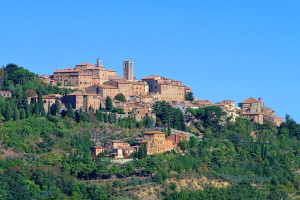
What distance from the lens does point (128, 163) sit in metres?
63.6

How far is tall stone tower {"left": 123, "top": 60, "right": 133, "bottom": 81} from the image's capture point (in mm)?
88512

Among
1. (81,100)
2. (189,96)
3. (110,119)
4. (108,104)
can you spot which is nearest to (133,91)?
(189,96)

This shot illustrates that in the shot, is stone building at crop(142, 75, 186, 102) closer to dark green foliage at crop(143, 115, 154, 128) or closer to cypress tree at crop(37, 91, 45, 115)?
dark green foliage at crop(143, 115, 154, 128)

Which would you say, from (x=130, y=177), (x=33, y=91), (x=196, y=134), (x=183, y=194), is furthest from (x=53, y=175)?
(x=196, y=134)

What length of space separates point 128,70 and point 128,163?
26641 mm

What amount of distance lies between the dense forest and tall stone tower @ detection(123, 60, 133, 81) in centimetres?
1134

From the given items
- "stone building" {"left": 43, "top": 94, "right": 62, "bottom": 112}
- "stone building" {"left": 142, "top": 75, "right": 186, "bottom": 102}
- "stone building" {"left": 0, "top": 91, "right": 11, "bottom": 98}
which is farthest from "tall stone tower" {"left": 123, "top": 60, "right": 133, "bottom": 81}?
"stone building" {"left": 0, "top": 91, "right": 11, "bottom": 98}

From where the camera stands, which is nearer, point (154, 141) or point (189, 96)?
point (154, 141)

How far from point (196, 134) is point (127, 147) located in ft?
36.0

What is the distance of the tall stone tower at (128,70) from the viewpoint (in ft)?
290

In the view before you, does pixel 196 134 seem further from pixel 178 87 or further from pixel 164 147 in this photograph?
pixel 178 87

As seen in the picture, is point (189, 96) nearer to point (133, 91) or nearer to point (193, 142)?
point (133, 91)

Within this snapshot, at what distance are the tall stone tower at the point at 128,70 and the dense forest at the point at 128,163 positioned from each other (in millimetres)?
11336

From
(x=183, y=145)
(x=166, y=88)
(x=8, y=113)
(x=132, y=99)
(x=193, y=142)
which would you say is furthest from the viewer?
(x=166, y=88)
